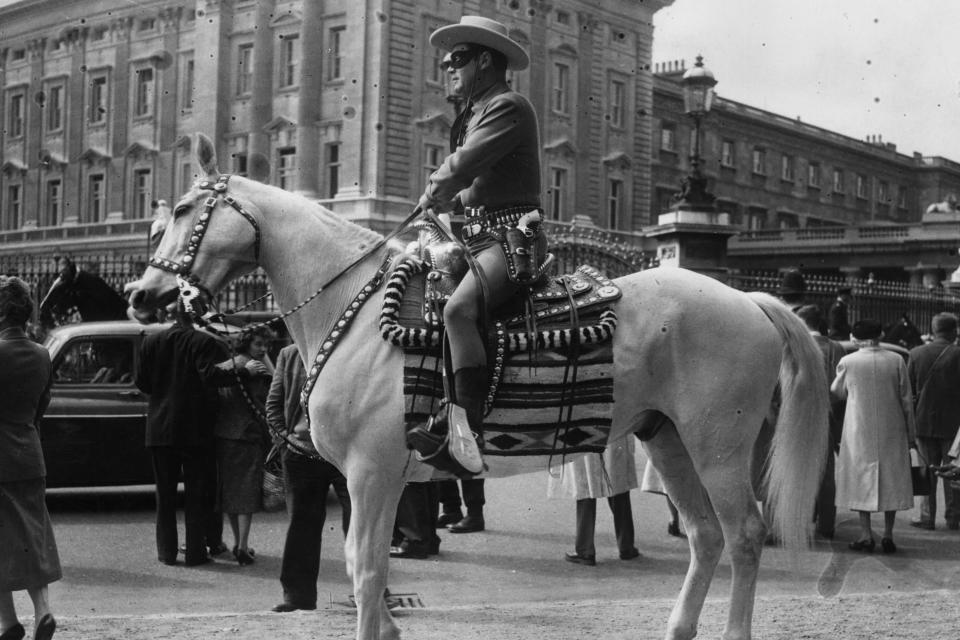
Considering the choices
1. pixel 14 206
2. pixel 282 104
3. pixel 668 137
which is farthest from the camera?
pixel 668 137

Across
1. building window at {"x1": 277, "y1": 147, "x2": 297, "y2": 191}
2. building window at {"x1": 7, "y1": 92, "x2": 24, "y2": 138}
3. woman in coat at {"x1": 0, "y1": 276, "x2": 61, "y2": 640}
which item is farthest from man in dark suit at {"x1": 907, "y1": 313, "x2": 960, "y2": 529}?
building window at {"x1": 7, "y1": 92, "x2": 24, "y2": 138}

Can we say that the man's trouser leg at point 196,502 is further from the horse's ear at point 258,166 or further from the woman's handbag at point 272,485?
the horse's ear at point 258,166

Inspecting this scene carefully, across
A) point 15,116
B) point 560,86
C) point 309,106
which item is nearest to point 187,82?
point 309,106

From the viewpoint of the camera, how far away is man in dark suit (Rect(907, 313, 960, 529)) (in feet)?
37.1

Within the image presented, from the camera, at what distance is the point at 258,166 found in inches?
1512

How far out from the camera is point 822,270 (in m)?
46.1

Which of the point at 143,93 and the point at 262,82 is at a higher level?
the point at 143,93

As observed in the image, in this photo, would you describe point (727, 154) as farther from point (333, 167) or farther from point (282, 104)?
point (282, 104)

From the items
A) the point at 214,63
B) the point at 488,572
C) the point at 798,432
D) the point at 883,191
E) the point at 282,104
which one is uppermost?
the point at 214,63

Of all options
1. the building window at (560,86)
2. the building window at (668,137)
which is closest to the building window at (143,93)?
the building window at (560,86)

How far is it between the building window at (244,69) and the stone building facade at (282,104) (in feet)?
0.22

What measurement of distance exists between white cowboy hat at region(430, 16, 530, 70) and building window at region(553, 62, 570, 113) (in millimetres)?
36647

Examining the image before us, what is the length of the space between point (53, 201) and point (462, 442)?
4560 cm

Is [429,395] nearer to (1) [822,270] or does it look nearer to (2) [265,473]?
(2) [265,473]
